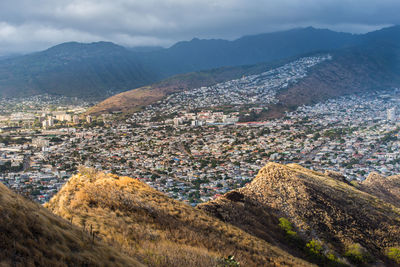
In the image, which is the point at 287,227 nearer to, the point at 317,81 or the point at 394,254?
the point at 394,254

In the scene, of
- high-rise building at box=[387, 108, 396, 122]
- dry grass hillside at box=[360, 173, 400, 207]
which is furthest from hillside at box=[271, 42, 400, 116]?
dry grass hillside at box=[360, 173, 400, 207]

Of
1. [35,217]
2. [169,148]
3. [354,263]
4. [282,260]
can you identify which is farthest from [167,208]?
[169,148]

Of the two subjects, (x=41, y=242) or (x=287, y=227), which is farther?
(x=287, y=227)

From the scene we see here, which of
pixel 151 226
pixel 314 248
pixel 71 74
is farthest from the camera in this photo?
pixel 71 74

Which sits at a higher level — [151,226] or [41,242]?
[41,242]

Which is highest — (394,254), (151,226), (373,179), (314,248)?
(151,226)

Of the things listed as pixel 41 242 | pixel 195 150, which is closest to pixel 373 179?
pixel 195 150
